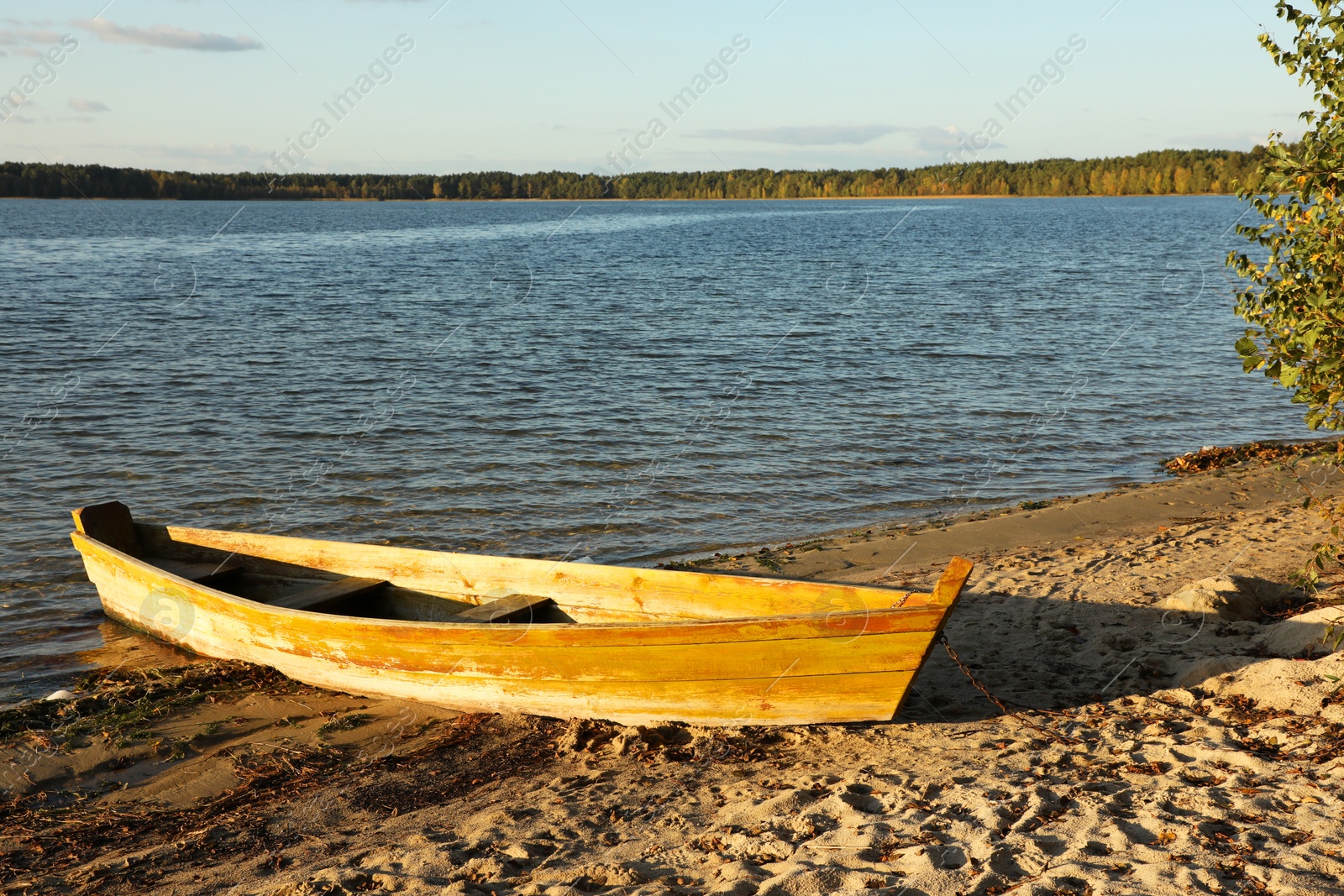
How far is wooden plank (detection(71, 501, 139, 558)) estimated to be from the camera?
841 centimetres

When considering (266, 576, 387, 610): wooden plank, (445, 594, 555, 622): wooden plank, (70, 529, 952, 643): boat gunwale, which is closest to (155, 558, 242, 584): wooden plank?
(70, 529, 952, 643): boat gunwale

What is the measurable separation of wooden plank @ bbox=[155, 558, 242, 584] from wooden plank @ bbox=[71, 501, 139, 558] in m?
0.25

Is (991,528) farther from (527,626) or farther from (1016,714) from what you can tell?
(527,626)

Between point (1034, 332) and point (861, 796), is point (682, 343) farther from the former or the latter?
point (861, 796)

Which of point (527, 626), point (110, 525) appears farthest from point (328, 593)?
point (110, 525)

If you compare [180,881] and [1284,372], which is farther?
[1284,372]

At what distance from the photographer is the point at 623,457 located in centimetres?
1348

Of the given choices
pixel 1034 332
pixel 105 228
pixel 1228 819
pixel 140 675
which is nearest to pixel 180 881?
pixel 140 675

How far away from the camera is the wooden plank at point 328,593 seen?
7.14 m

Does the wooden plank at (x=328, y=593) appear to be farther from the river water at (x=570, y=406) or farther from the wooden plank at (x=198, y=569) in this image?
the river water at (x=570, y=406)

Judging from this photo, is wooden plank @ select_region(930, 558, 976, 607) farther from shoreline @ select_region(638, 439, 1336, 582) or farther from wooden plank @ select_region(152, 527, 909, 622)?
shoreline @ select_region(638, 439, 1336, 582)

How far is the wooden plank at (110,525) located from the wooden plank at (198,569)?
0.25 metres

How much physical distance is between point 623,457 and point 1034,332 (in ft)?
52.8

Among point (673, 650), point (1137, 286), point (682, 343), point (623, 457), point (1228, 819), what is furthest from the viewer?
point (1137, 286)
